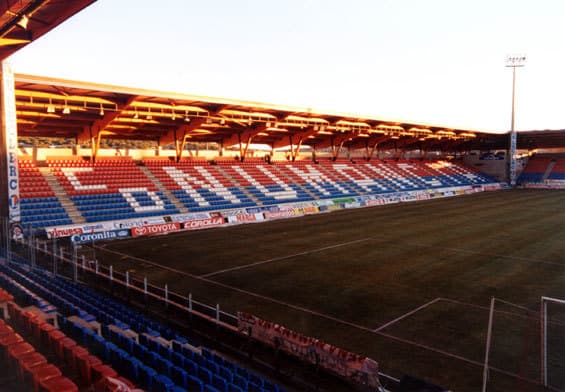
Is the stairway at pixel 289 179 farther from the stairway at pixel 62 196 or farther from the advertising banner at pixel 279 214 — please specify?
the stairway at pixel 62 196

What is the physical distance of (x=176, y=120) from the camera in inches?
1420

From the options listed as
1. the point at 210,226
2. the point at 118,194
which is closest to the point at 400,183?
the point at 210,226

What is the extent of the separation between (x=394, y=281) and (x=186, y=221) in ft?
60.9

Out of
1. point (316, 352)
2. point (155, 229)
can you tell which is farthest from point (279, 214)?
point (316, 352)

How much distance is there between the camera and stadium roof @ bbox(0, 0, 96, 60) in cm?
1084

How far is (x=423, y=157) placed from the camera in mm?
72312

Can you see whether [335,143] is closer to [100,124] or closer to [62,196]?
[100,124]

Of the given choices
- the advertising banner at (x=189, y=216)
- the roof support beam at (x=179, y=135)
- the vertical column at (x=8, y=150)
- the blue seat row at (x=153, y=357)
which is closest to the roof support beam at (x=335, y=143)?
the roof support beam at (x=179, y=135)

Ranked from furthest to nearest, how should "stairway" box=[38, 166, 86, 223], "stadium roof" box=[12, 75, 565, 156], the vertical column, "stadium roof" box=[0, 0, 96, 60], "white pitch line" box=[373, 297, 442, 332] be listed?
"stairway" box=[38, 166, 86, 223] < "stadium roof" box=[12, 75, 565, 156] < the vertical column < "white pitch line" box=[373, 297, 442, 332] < "stadium roof" box=[0, 0, 96, 60]

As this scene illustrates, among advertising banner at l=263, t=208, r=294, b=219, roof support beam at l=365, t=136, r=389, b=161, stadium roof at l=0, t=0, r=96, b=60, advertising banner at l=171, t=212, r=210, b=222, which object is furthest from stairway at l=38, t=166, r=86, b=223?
roof support beam at l=365, t=136, r=389, b=161

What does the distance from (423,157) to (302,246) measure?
179 feet

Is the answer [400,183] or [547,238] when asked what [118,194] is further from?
[400,183]

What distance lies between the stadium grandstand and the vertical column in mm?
91

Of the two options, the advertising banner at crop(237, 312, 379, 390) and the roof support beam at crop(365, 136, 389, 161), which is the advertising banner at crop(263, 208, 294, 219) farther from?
the advertising banner at crop(237, 312, 379, 390)
